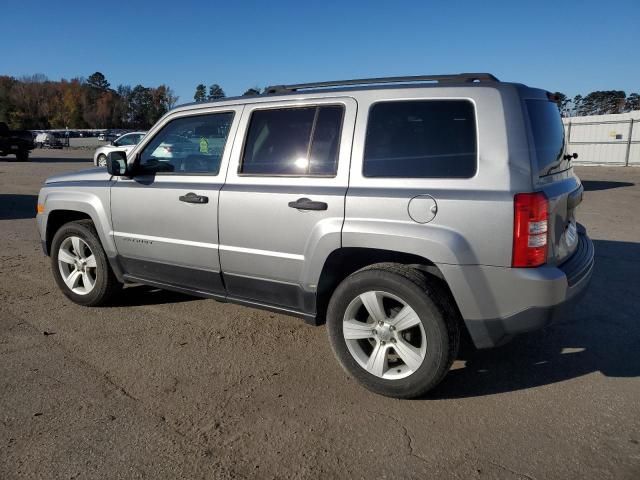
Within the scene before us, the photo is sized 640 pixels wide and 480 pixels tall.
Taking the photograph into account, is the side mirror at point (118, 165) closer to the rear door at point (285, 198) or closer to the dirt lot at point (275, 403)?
the rear door at point (285, 198)

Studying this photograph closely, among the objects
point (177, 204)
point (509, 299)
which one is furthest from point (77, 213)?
point (509, 299)

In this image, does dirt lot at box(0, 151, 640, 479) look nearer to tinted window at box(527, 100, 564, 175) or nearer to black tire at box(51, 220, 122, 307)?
black tire at box(51, 220, 122, 307)

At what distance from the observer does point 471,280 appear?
3037mm

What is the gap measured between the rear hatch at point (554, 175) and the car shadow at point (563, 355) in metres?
0.56

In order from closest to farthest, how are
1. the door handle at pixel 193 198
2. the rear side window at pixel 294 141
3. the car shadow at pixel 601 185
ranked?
the rear side window at pixel 294 141 → the door handle at pixel 193 198 → the car shadow at pixel 601 185

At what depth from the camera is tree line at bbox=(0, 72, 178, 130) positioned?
108 metres

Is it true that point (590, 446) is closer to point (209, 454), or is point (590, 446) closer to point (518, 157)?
point (518, 157)

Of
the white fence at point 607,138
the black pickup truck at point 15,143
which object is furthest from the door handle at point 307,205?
the black pickup truck at point 15,143

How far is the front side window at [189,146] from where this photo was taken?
13.6ft

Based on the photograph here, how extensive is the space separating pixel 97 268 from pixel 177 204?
129 centimetres

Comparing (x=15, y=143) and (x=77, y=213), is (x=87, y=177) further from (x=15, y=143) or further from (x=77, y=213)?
(x=15, y=143)

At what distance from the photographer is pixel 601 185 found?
54.2 feet

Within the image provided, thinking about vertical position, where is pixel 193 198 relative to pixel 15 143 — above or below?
below

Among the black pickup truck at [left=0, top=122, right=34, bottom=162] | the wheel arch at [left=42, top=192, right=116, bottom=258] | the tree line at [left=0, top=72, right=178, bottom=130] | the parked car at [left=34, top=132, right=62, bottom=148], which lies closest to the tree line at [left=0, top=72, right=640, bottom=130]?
the tree line at [left=0, top=72, right=178, bottom=130]
